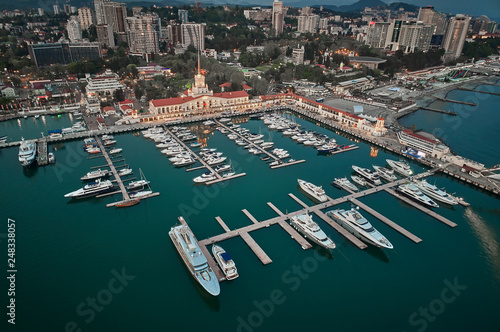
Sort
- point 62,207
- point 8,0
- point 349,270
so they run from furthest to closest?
point 8,0, point 62,207, point 349,270

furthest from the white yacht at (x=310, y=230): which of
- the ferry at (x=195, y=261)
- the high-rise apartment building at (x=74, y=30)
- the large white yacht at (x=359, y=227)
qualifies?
the high-rise apartment building at (x=74, y=30)

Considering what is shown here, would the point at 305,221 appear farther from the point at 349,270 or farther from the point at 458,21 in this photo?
the point at 458,21

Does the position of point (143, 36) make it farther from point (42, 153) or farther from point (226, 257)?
point (226, 257)

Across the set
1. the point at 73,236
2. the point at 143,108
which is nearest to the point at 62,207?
the point at 73,236

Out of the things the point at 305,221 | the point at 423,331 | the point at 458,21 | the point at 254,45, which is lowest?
the point at 423,331

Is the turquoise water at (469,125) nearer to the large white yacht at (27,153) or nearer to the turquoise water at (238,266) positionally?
the turquoise water at (238,266)

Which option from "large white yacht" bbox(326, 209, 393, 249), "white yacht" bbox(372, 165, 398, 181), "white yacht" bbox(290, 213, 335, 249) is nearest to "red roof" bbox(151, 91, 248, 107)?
"white yacht" bbox(372, 165, 398, 181)
